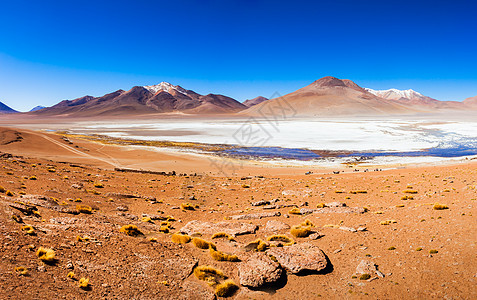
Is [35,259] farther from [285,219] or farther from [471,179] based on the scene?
[471,179]

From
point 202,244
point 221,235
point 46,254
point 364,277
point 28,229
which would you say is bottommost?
point 221,235

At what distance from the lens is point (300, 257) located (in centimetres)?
777

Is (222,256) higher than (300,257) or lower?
lower

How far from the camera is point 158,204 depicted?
54.1 ft

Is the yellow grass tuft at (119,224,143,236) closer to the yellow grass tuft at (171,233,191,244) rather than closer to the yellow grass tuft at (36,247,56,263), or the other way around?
the yellow grass tuft at (171,233,191,244)

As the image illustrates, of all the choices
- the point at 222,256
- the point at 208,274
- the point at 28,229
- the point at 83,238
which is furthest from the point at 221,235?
the point at 28,229

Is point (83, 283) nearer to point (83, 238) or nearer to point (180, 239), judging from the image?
point (83, 238)

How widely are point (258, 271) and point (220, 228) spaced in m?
3.97

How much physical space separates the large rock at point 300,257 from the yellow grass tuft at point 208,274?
1724 millimetres

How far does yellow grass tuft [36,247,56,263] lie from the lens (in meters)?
6.32

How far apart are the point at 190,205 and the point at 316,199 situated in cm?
743

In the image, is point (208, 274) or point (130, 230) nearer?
point (208, 274)

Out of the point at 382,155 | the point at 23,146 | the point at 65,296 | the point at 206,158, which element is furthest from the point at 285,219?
the point at 23,146

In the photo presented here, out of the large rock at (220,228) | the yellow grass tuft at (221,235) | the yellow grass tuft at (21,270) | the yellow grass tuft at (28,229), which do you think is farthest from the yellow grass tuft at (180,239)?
the yellow grass tuft at (21,270)
